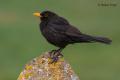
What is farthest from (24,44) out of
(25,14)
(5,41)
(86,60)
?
(25,14)

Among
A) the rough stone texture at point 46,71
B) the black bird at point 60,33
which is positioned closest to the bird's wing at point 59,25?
the black bird at point 60,33

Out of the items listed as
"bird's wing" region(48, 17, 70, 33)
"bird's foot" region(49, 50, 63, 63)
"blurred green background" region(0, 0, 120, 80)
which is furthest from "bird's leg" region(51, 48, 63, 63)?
"blurred green background" region(0, 0, 120, 80)

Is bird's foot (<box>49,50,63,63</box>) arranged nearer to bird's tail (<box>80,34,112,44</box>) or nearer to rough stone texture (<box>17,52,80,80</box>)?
rough stone texture (<box>17,52,80,80</box>)

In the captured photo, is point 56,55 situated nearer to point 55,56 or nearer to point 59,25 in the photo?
point 55,56

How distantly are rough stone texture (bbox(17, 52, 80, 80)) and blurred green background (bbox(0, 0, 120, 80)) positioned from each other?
26.7 ft

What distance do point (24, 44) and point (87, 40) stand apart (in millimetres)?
10809

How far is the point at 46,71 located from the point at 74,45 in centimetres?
1317

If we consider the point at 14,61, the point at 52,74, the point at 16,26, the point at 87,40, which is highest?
the point at 16,26

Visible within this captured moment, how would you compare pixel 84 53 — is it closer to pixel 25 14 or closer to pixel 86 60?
pixel 86 60

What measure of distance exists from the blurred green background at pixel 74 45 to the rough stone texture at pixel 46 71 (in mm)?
8141

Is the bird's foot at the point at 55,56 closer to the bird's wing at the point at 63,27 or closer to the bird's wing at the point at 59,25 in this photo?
the bird's wing at the point at 63,27

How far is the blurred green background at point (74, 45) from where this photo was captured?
62.7 ft

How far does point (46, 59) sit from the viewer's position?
9.51 meters

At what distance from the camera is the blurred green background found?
19102 millimetres
